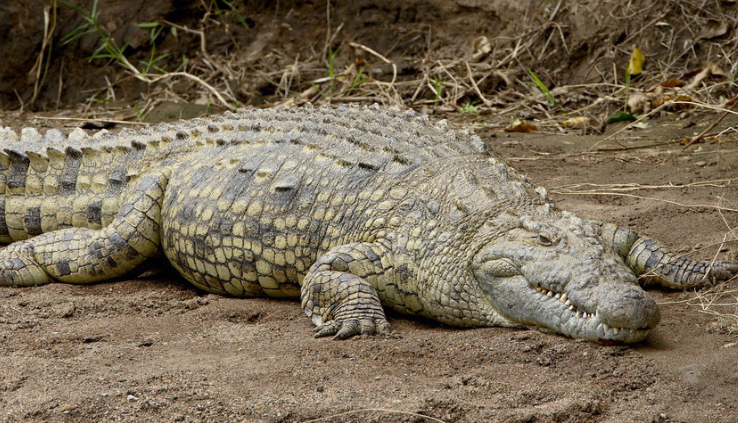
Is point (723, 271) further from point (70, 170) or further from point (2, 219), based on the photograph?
point (2, 219)

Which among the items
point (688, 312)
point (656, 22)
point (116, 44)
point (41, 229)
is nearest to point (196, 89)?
point (116, 44)

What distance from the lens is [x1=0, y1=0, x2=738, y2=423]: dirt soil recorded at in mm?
2730

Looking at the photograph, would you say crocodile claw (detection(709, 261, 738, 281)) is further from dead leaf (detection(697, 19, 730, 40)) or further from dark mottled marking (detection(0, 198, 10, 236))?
dead leaf (detection(697, 19, 730, 40))

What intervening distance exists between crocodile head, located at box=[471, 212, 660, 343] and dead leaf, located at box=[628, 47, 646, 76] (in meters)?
4.87

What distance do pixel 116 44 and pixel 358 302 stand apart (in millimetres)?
7145

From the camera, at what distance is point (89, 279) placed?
460cm

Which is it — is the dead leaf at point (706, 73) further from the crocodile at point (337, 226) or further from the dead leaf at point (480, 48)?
the crocodile at point (337, 226)

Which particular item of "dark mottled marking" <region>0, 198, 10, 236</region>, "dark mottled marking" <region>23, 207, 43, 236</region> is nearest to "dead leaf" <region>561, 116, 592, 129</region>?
"dark mottled marking" <region>23, 207, 43, 236</region>

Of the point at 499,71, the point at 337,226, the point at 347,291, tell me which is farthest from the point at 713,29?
the point at 347,291

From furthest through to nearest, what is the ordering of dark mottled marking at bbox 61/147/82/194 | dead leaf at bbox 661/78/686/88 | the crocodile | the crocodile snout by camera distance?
dead leaf at bbox 661/78/686/88, dark mottled marking at bbox 61/147/82/194, the crocodile, the crocodile snout

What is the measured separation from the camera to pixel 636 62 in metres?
7.92

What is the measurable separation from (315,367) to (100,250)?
1993mm

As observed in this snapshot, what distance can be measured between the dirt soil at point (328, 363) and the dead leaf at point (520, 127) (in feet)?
9.18

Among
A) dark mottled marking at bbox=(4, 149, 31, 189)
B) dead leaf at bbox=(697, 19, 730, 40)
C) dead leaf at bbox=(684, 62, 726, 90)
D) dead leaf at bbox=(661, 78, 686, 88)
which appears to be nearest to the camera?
dark mottled marking at bbox=(4, 149, 31, 189)
